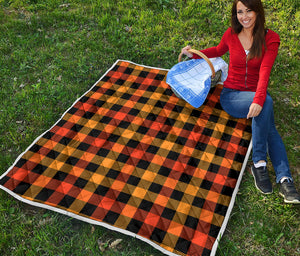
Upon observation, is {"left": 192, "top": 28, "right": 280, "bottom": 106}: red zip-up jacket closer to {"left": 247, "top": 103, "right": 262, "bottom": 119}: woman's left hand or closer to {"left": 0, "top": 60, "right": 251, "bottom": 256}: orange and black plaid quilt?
{"left": 247, "top": 103, "right": 262, "bottom": 119}: woman's left hand

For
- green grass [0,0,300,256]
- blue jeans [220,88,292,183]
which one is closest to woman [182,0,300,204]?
blue jeans [220,88,292,183]

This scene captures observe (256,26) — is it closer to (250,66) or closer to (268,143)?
(250,66)

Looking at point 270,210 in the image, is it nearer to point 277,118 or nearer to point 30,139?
point 277,118

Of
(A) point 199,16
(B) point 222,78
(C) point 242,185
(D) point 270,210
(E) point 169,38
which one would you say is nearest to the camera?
(D) point 270,210

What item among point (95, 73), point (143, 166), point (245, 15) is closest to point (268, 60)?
point (245, 15)

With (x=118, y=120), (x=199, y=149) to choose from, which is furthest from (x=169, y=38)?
(x=199, y=149)

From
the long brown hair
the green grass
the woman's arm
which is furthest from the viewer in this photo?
the woman's arm

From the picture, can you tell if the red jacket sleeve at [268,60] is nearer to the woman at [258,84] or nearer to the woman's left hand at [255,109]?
the woman at [258,84]

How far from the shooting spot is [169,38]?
16.6ft

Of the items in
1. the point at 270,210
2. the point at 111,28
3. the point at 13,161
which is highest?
the point at 111,28

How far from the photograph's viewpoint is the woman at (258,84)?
3.01 m

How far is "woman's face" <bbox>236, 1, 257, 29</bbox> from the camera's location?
2989 mm

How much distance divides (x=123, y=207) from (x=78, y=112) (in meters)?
1.53

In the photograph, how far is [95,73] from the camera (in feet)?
14.9
